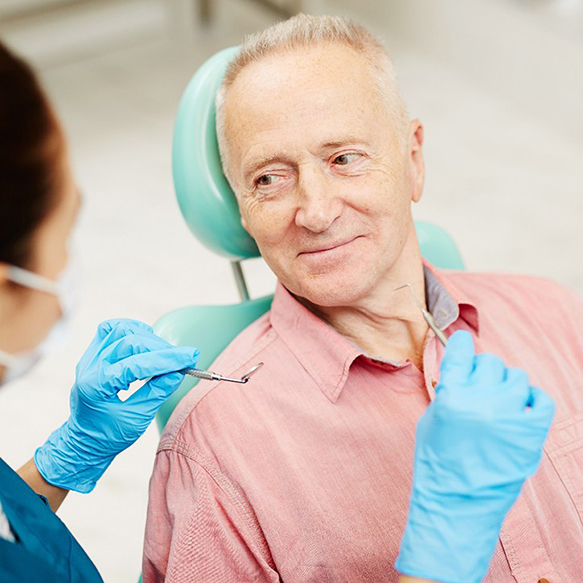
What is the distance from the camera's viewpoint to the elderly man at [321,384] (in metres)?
1.39

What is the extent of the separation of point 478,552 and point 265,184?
2.18ft

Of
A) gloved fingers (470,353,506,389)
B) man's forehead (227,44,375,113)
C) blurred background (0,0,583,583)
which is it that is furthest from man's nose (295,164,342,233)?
blurred background (0,0,583,583)

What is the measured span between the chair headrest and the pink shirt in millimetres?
187

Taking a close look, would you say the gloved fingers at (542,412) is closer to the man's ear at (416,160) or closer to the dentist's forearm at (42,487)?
the man's ear at (416,160)

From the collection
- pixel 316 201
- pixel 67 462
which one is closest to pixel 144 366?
pixel 67 462

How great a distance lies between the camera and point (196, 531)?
1.35 metres

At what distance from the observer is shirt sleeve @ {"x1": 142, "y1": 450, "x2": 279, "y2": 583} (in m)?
1.35

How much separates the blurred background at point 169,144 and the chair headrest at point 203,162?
103 centimetres

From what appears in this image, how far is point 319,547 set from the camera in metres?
1.39

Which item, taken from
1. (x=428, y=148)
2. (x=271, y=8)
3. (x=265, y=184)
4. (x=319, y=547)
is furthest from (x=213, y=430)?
(x=271, y=8)

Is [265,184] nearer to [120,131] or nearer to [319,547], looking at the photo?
[319,547]

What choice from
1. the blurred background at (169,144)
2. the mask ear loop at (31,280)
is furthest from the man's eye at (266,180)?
the blurred background at (169,144)

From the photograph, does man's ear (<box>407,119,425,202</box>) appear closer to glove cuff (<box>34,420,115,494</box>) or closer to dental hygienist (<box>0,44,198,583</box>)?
dental hygienist (<box>0,44,198,583</box>)

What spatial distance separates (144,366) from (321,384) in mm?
288
